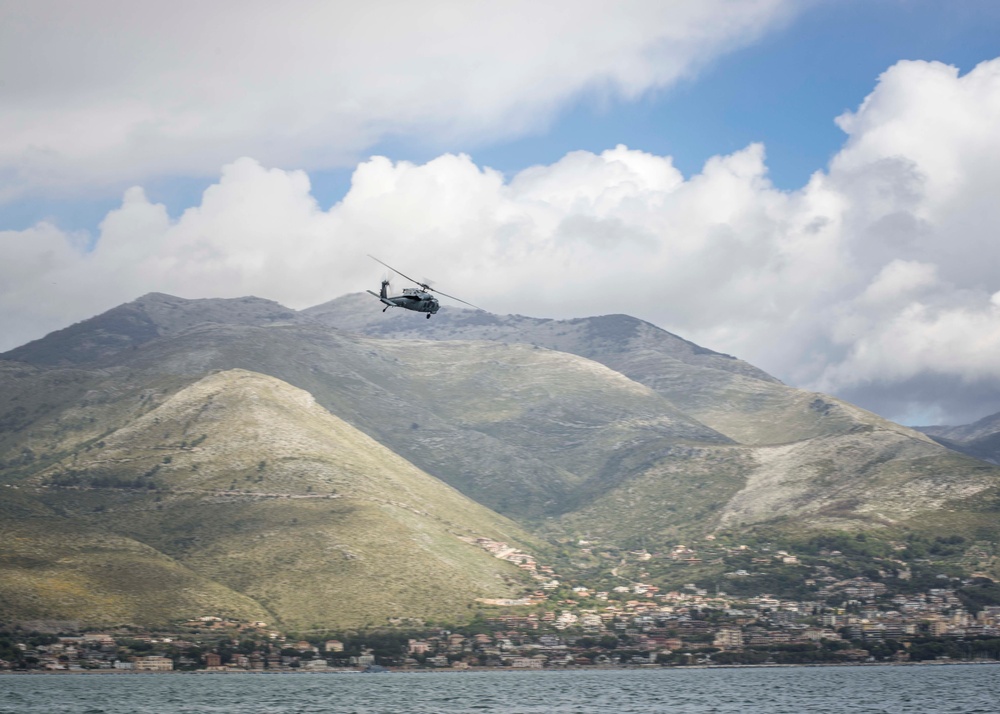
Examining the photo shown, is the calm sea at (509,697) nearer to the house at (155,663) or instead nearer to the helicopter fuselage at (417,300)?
the house at (155,663)

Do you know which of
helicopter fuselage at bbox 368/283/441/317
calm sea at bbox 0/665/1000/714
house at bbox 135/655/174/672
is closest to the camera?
helicopter fuselage at bbox 368/283/441/317

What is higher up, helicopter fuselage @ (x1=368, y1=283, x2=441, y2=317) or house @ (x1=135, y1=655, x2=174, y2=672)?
helicopter fuselage @ (x1=368, y1=283, x2=441, y2=317)

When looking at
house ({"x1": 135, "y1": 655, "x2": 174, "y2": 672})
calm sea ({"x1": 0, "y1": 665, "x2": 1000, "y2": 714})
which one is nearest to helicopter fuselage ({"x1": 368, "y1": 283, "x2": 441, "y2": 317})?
calm sea ({"x1": 0, "y1": 665, "x2": 1000, "y2": 714})

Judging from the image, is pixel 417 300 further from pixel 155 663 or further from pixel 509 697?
pixel 155 663

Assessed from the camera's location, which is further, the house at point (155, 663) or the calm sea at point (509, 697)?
the house at point (155, 663)

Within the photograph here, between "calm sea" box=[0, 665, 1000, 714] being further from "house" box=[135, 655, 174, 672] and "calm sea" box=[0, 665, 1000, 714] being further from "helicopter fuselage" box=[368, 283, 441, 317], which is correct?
"helicopter fuselage" box=[368, 283, 441, 317]

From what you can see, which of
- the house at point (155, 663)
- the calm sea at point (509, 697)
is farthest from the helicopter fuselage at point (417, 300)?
the house at point (155, 663)

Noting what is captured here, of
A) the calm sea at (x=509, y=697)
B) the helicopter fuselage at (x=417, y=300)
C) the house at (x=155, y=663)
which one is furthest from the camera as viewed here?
the house at (x=155, y=663)

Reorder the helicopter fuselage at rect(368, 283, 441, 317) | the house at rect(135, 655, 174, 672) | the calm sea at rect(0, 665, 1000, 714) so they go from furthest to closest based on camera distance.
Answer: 1. the house at rect(135, 655, 174, 672)
2. the calm sea at rect(0, 665, 1000, 714)
3. the helicopter fuselage at rect(368, 283, 441, 317)

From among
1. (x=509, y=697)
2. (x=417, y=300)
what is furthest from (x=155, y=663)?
(x=417, y=300)
